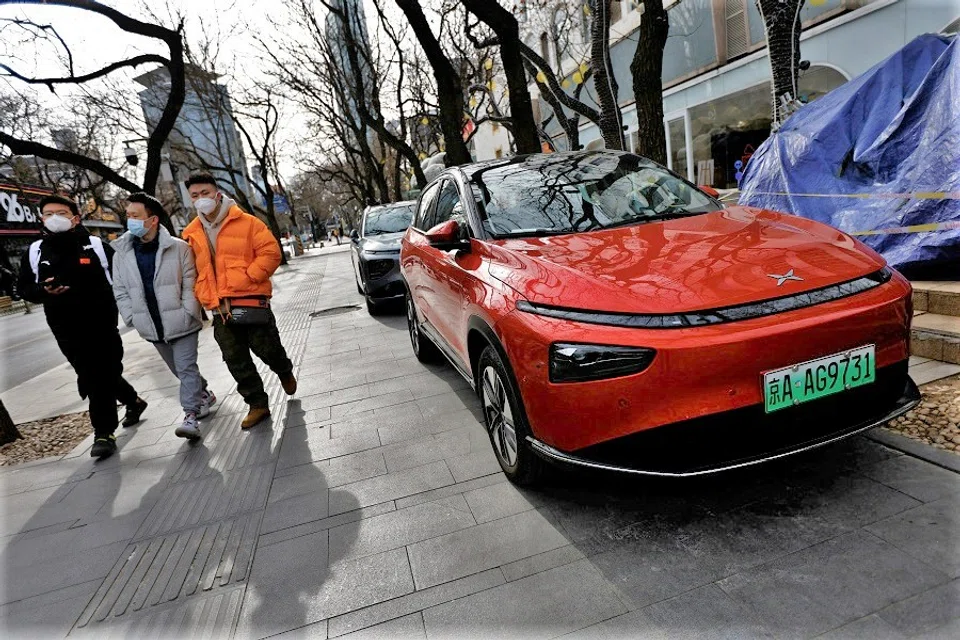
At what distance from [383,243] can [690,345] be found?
7155mm

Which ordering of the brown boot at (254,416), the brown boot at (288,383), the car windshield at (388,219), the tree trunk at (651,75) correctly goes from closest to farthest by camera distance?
the brown boot at (254,416) → the brown boot at (288,383) → the tree trunk at (651,75) → the car windshield at (388,219)

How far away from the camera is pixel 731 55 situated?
1398 cm

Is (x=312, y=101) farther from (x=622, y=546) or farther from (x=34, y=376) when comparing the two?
(x=622, y=546)

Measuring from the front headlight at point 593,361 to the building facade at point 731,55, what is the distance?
7.93 meters

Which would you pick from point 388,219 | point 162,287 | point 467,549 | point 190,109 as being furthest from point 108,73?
point 190,109

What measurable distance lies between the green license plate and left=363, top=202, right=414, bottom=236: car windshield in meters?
8.27

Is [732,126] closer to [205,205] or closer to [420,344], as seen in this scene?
[420,344]

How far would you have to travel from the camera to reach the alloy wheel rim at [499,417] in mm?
2686

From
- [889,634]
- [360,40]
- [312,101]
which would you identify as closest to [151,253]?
[889,634]

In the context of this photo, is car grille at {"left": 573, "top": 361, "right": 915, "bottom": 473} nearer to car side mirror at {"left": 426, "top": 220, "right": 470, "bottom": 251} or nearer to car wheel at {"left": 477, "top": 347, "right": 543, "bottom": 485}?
car wheel at {"left": 477, "top": 347, "right": 543, "bottom": 485}

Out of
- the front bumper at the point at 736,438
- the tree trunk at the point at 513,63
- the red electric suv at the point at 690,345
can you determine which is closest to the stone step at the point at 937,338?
the red electric suv at the point at 690,345

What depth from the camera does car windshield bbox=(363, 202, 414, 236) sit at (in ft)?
33.0

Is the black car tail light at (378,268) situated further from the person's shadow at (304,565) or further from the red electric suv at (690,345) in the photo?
the red electric suv at (690,345)

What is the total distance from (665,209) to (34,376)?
10.2 meters
